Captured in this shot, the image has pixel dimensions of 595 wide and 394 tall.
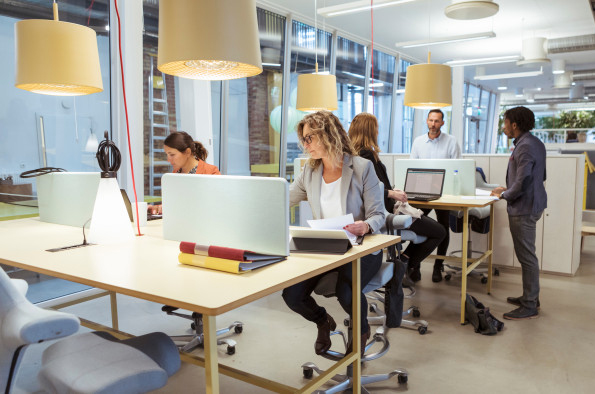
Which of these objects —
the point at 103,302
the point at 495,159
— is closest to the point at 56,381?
the point at 103,302

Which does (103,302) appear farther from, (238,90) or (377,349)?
(238,90)

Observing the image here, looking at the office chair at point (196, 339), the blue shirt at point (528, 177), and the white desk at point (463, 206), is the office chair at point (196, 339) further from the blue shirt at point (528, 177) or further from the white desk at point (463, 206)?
the blue shirt at point (528, 177)

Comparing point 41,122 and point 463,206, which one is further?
point 41,122

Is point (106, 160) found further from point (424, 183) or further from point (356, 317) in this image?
point (424, 183)

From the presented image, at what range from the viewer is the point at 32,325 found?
1.29 m

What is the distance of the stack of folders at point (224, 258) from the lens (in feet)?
5.33

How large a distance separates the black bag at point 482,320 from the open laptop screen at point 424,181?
958 millimetres

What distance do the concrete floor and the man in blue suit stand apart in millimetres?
206

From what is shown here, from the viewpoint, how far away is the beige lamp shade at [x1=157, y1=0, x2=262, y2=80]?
5.80 feet

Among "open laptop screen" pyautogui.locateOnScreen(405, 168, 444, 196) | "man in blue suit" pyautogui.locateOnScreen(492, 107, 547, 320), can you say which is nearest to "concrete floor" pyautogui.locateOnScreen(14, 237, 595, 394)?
"man in blue suit" pyautogui.locateOnScreen(492, 107, 547, 320)

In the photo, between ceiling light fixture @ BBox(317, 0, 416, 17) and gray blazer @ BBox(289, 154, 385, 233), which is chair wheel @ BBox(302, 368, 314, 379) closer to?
gray blazer @ BBox(289, 154, 385, 233)

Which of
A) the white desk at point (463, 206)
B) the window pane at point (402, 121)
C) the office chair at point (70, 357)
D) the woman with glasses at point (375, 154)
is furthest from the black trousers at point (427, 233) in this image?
the window pane at point (402, 121)

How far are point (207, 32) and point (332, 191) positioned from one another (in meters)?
1.07

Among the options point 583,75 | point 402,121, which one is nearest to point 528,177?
point 402,121
